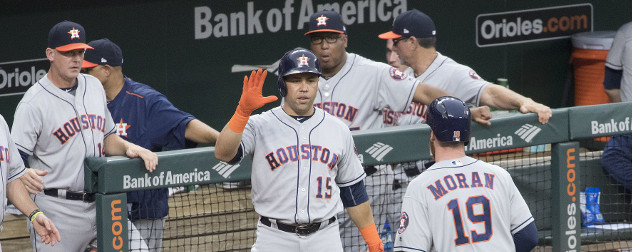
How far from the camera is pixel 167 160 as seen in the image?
5.39 meters

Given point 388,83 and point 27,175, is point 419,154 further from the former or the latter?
point 27,175

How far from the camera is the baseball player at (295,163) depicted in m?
5.04

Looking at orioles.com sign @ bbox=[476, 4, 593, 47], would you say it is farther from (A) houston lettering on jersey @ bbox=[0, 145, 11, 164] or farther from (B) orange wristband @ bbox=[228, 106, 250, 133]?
(A) houston lettering on jersey @ bbox=[0, 145, 11, 164]

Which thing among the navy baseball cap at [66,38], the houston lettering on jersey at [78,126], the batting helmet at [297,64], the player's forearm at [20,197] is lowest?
the player's forearm at [20,197]

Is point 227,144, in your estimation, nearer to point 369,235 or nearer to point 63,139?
point 369,235

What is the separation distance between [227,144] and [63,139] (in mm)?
1092

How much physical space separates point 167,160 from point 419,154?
4.53 ft

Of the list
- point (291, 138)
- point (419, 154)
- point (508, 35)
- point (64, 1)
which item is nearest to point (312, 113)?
point (291, 138)

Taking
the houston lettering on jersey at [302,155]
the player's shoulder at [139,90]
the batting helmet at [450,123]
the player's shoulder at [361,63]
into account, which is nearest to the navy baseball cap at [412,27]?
the player's shoulder at [361,63]

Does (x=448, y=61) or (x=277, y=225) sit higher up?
(x=448, y=61)

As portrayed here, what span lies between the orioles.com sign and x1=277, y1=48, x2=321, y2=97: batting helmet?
154 inches

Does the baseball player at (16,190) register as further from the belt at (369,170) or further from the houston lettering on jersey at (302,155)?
the belt at (369,170)

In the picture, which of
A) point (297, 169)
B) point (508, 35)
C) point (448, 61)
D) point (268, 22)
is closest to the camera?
point (297, 169)

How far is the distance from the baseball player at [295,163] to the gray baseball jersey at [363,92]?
102 centimetres
